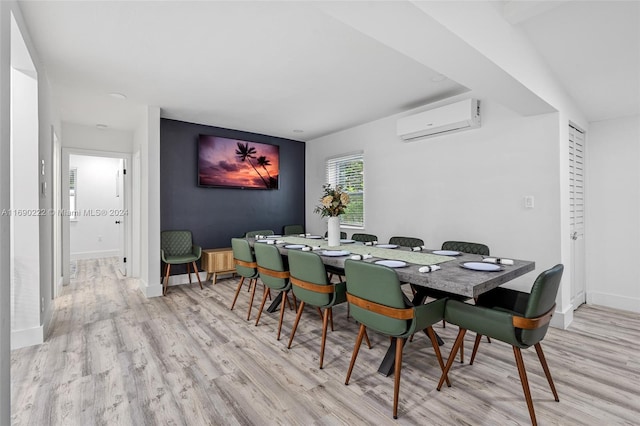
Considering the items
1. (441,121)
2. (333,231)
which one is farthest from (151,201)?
(441,121)

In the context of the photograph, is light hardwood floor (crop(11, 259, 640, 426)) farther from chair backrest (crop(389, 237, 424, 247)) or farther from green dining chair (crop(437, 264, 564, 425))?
chair backrest (crop(389, 237, 424, 247))

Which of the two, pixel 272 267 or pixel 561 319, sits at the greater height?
pixel 272 267

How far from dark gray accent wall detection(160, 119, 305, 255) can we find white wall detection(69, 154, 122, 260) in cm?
303

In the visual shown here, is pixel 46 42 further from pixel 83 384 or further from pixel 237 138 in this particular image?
pixel 237 138

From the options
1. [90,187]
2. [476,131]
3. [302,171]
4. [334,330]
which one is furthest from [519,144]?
[90,187]

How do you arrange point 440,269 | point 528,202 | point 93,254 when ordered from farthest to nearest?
point 93,254 < point 528,202 < point 440,269

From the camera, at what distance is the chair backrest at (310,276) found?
223cm

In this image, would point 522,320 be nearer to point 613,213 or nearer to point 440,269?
point 440,269

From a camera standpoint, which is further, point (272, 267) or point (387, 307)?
point (272, 267)

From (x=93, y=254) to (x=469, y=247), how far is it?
777cm

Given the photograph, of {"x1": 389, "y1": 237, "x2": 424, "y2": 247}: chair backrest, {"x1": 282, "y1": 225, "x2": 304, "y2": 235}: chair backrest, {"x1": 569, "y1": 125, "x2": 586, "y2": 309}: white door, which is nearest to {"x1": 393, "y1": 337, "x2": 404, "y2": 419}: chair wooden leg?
{"x1": 389, "y1": 237, "x2": 424, "y2": 247}: chair backrest

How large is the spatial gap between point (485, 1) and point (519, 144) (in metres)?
1.74

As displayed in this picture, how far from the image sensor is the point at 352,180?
5090 millimetres

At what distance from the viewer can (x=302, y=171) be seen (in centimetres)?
605
